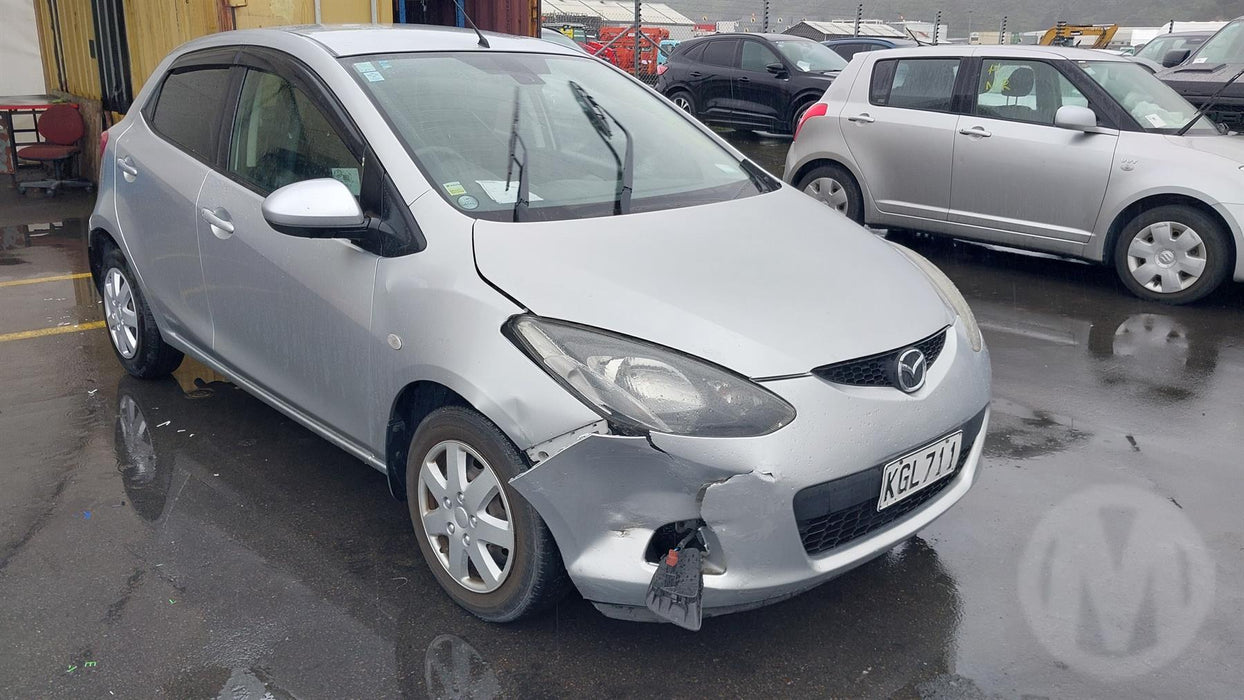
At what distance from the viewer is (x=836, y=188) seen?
26.1 feet

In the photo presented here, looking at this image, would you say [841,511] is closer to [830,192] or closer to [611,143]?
[611,143]

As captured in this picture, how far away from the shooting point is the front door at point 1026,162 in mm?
6555

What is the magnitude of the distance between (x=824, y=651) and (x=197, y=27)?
23.5ft

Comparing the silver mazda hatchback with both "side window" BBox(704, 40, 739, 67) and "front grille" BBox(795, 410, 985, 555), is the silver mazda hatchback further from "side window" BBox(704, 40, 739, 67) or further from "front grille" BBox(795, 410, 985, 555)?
"side window" BBox(704, 40, 739, 67)

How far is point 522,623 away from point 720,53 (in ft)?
44.5

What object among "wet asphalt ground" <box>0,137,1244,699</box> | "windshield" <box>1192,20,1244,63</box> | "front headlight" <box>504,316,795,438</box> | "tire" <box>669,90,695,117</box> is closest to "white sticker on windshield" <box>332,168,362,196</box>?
"front headlight" <box>504,316,795,438</box>

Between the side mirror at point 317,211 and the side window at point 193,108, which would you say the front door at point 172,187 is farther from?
the side mirror at point 317,211

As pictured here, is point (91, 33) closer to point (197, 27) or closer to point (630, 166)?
point (197, 27)

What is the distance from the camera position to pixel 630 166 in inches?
134

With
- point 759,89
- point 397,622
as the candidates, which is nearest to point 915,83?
point 397,622

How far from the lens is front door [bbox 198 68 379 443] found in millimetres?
3072

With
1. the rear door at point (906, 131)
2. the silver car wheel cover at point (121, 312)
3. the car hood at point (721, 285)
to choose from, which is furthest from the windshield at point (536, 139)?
the rear door at point (906, 131)

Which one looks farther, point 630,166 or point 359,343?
point 630,166

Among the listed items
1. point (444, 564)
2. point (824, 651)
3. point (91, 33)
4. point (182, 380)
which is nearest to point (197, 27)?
point (91, 33)
